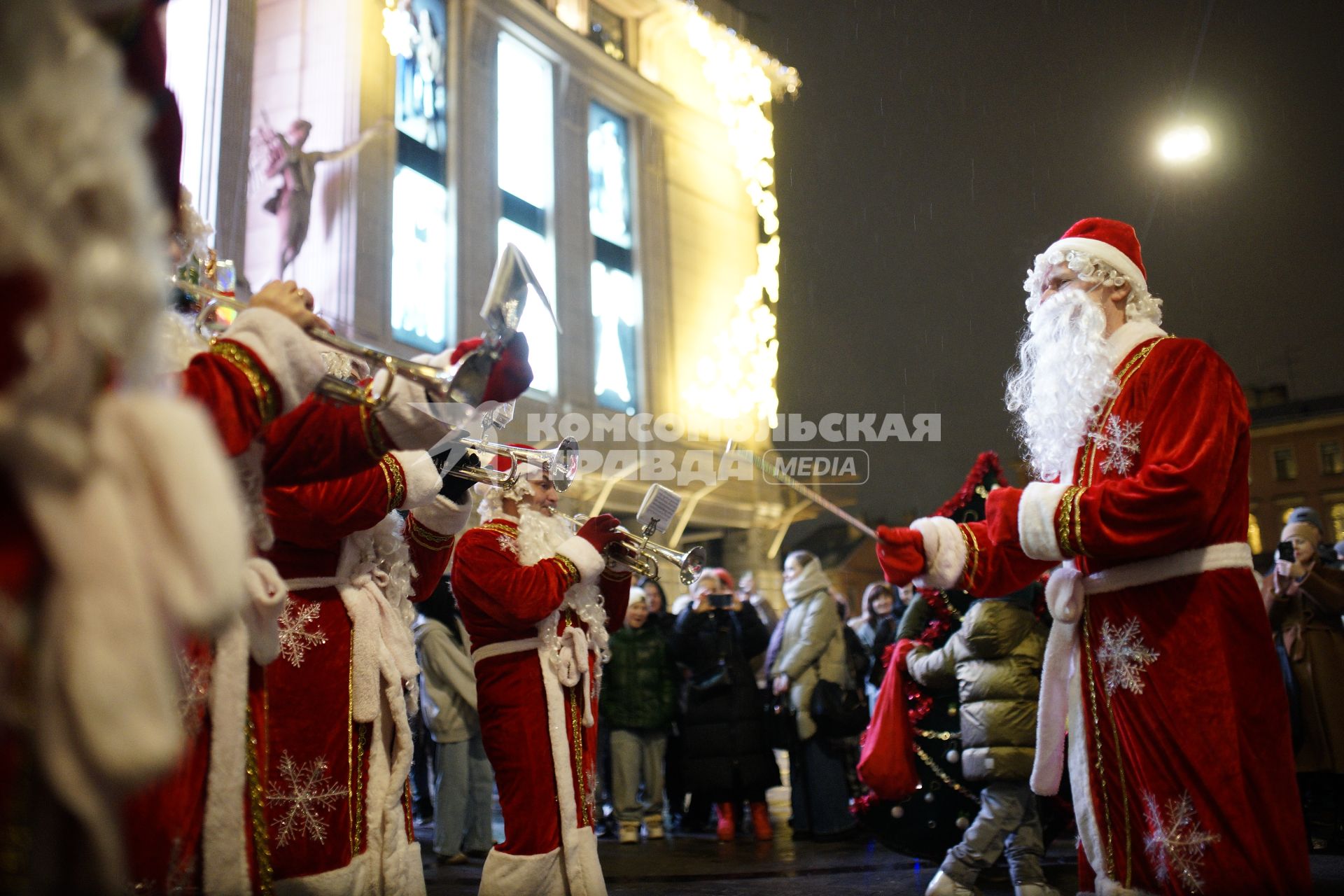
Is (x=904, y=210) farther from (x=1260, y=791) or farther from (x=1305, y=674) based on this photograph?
(x=1260, y=791)

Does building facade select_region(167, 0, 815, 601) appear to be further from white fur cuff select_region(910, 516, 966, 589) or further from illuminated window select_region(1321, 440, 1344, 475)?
illuminated window select_region(1321, 440, 1344, 475)

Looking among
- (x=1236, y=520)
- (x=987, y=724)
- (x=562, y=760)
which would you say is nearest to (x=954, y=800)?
(x=987, y=724)

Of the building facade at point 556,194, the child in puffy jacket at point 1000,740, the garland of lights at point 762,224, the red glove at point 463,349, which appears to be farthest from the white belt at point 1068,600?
the garland of lights at point 762,224

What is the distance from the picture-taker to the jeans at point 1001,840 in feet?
13.4

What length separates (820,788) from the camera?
689 cm

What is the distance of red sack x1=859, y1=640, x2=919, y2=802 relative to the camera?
4.42 meters

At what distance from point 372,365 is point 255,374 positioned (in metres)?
0.37

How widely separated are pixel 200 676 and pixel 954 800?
11.6 ft

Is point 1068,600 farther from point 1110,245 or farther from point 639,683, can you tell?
point 639,683

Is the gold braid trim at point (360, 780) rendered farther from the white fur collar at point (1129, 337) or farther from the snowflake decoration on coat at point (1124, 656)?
the white fur collar at point (1129, 337)

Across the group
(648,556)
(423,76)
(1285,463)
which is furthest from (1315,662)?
(1285,463)

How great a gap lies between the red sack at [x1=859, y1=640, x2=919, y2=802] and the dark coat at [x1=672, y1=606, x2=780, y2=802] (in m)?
2.50

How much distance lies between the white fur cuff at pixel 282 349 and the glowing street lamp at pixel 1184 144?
12852 mm

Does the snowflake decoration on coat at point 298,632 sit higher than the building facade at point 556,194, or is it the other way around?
the building facade at point 556,194
